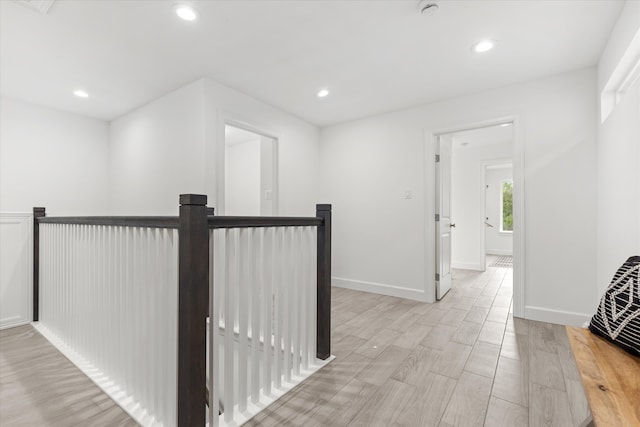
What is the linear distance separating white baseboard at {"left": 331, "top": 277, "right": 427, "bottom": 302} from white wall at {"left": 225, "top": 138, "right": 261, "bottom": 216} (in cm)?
223

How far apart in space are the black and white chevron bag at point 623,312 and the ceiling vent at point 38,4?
3.35 metres

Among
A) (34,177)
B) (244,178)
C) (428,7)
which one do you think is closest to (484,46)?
(428,7)

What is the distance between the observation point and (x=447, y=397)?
5.15ft

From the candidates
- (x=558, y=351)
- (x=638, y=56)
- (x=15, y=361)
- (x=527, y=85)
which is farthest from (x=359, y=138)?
(x=15, y=361)

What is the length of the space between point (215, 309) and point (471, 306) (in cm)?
293

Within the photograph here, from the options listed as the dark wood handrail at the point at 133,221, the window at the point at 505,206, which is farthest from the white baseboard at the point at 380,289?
the window at the point at 505,206

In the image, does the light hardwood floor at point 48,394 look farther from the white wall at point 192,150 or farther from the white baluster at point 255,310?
the white wall at point 192,150

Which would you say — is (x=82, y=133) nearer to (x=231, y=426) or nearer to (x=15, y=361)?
(x=15, y=361)

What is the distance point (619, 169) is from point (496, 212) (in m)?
6.68

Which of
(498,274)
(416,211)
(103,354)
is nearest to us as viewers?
(103,354)

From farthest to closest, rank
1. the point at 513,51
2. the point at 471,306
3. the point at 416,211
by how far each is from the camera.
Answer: the point at 416,211
the point at 471,306
the point at 513,51

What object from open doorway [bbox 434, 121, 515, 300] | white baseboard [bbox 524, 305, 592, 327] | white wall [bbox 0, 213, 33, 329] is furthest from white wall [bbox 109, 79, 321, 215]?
white baseboard [bbox 524, 305, 592, 327]

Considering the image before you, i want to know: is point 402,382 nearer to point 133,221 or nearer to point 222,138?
point 133,221

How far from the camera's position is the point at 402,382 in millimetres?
1713
